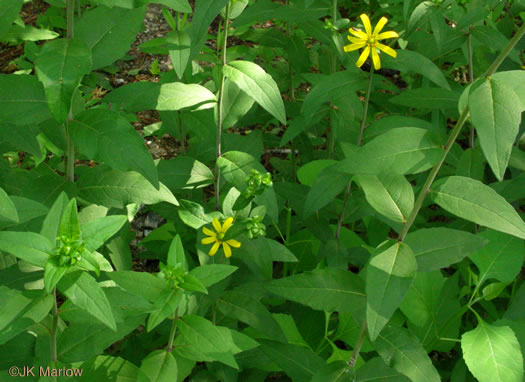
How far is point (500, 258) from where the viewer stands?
2.27 meters

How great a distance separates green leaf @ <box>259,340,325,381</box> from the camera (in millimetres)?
1992

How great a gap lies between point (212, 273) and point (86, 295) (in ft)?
1.35

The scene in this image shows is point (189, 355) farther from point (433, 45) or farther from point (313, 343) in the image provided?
point (433, 45)

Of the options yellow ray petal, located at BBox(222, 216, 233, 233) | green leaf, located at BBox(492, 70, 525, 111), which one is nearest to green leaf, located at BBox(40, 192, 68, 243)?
yellow ray petal, located at BBox(222, 216, 233, 233)

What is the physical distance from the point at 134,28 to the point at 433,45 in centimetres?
151

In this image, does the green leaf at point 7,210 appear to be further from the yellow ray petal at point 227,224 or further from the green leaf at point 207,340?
the yellow ray petal at point 227,224

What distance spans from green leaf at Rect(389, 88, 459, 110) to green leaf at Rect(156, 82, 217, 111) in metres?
0.83

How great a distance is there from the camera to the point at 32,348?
1832 mm

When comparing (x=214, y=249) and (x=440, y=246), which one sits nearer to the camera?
(x=440, y=246)

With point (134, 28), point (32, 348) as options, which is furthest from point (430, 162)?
point (32, 348)

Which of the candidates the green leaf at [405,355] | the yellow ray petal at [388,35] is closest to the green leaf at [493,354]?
the green leaf at [405,355]

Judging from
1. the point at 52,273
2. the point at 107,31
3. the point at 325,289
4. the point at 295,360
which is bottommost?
the point at 295,360

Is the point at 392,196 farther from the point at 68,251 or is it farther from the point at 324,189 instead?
the point at 68,251

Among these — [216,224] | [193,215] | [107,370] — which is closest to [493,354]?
[216,224]
